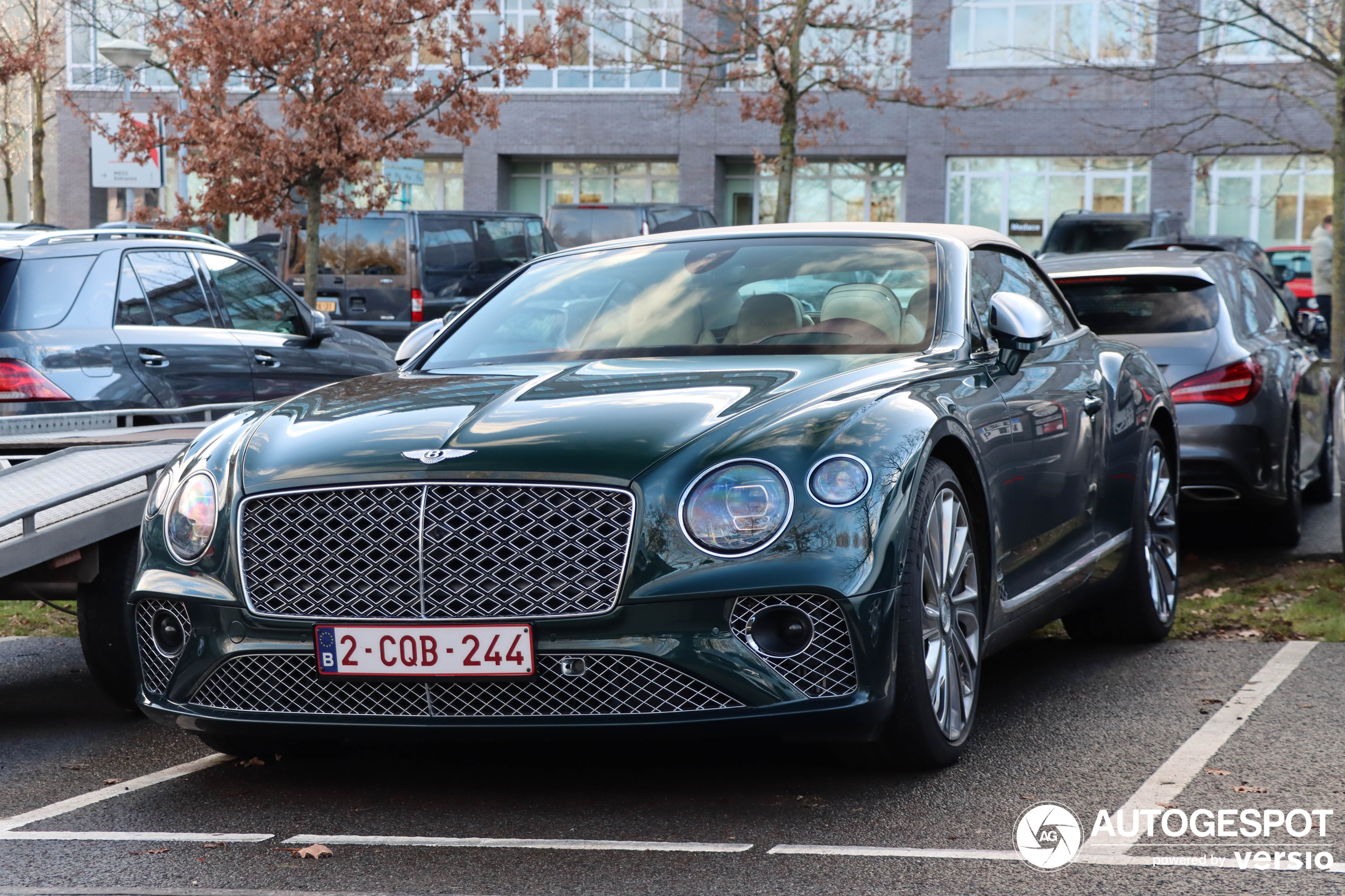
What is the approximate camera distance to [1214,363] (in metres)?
8.43

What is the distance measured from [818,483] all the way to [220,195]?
16.2m

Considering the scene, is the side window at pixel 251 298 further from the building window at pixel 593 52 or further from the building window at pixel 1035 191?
the building window at pixel 1035 191

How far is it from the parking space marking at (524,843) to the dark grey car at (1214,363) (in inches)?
204

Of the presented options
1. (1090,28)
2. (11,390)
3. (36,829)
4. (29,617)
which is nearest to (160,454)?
(36,829)

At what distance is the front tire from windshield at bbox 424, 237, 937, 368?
28.9 inches

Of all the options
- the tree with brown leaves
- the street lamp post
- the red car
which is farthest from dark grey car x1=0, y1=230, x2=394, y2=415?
the red car

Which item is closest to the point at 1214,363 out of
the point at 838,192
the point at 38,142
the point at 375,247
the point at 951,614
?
the point at 951,614

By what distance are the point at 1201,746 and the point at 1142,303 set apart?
4315 mm

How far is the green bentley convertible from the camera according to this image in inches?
157

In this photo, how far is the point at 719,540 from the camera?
13.1ft

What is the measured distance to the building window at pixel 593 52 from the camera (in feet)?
128

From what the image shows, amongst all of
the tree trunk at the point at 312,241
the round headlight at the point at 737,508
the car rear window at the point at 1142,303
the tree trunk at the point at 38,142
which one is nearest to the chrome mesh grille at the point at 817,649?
the round headlight at the point at 737,508

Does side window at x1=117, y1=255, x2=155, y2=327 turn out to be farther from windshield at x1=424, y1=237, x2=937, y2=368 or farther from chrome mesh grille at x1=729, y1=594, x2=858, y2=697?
chrome mesh grille at x1=729, y1=594, x2=858, y2=697

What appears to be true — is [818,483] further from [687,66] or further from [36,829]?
[687,66]
